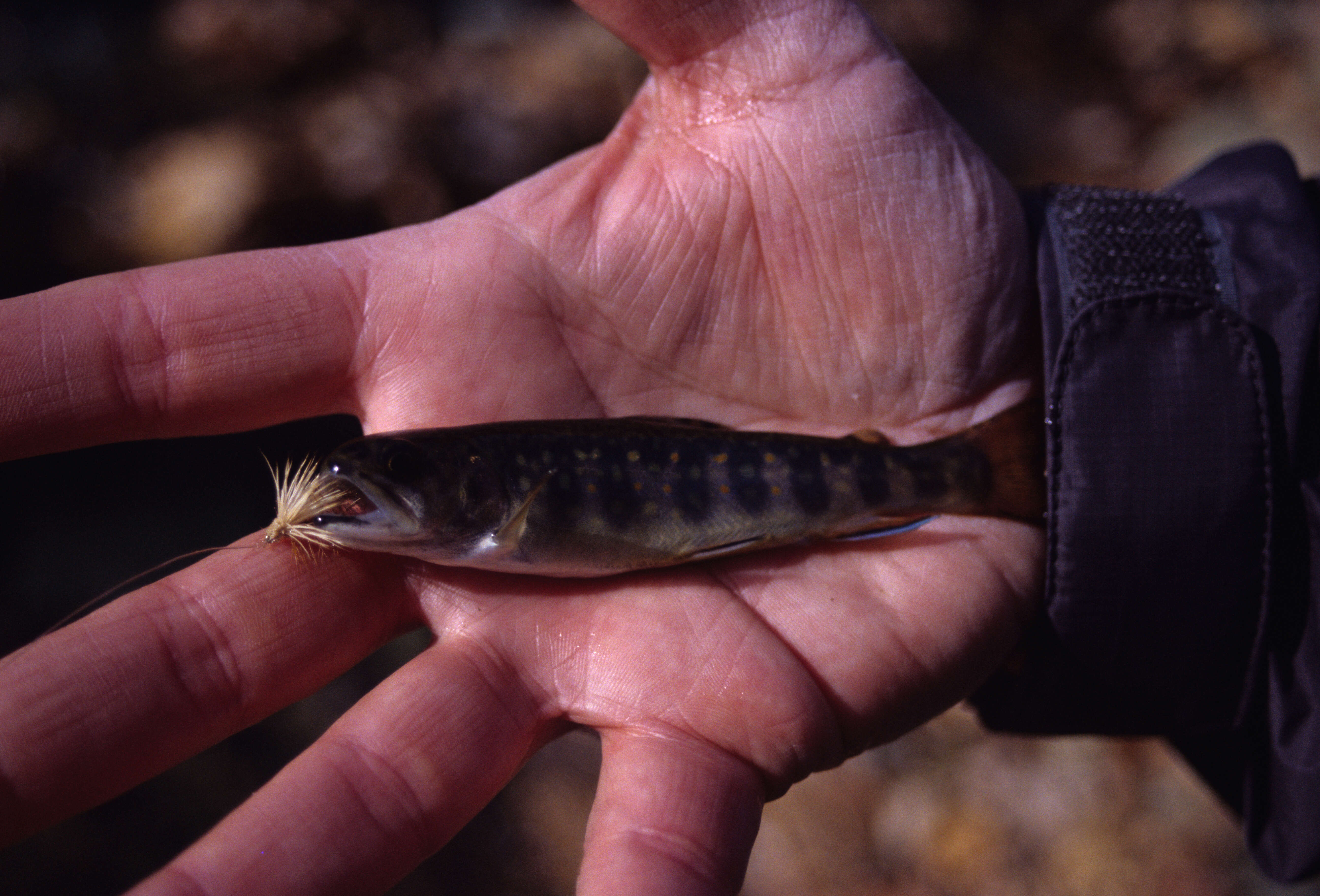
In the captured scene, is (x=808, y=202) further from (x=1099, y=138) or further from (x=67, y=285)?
(x=1099, y=138)

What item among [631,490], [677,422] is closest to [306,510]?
[631,490]

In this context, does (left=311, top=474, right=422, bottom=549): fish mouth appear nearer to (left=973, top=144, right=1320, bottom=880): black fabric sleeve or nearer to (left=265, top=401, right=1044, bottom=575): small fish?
(left=265, top=401, right=1044, bottom=575): small fish

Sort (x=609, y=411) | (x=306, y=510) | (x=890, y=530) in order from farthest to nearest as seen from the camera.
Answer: (x=609, y=411)
(x=890, y=530)
(x=306, y=510)

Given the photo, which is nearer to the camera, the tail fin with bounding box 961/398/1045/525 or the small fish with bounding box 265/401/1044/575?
the small fish with bounding box 265/401/1044/575

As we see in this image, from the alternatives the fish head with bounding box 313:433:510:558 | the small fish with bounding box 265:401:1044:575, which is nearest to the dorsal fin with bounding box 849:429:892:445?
the small fish with bounding box 265:401:1044:575

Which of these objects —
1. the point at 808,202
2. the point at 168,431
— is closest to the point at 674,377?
the point at 808,202

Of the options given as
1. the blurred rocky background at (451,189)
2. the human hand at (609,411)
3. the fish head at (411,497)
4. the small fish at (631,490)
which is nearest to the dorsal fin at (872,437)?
the small fish at (631,490)

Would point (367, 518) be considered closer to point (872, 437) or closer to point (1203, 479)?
point (872, 437)

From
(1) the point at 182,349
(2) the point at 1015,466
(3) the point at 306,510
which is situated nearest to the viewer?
(3) the point at 306,510
